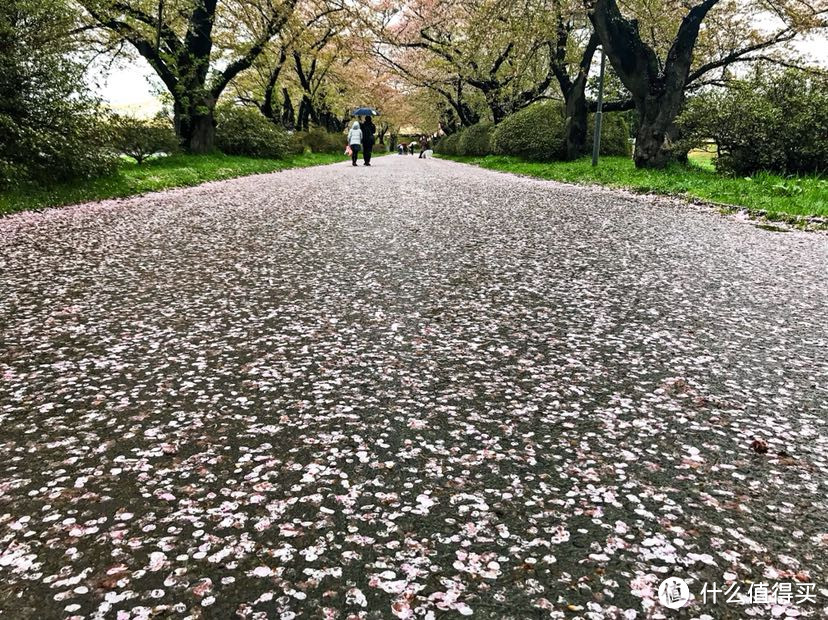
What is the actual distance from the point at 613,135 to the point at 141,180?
73.5 feet

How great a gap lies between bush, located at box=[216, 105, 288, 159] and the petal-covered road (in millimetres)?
21679

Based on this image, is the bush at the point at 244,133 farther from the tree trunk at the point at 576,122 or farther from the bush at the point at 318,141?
the bush at the point at 318,141

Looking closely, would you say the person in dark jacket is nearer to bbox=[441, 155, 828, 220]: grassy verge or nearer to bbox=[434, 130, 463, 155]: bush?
bbox=[441, 155, 828, 220]: grassy verge

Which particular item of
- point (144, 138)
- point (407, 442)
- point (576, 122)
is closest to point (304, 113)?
point (576, 122)

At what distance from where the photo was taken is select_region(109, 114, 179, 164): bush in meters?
18.4

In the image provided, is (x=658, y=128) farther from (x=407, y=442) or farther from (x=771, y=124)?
(x=407, y=442)

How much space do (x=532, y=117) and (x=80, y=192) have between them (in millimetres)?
20220

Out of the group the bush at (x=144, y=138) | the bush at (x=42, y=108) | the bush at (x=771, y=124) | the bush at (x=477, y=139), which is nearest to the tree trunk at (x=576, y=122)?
the bush at (x=771, y=124)

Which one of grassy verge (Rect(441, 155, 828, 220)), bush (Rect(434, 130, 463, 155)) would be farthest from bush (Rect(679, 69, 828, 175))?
bush (Rect(434, 130, 463, 155))

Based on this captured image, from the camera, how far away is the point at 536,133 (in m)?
26.1

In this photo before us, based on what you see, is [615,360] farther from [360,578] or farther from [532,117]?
[532,117]

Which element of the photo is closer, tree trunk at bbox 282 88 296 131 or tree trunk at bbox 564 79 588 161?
tree trunk at bbox 564 79 588 161

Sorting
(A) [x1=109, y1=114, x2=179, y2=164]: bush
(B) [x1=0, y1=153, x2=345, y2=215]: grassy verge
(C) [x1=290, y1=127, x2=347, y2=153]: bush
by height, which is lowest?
(B) [x1=0, y1=153, x2=345, y2=215]: grassy verge

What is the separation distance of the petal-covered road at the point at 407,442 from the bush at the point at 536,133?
2169 cm
